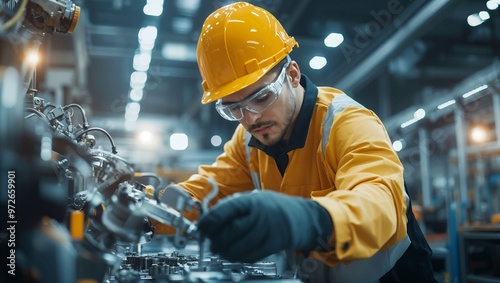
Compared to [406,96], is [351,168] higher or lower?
lower

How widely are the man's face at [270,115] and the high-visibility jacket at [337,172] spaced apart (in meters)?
0.05

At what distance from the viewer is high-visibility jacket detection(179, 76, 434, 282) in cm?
104

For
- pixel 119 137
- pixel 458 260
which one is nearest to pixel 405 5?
pixel 458 260

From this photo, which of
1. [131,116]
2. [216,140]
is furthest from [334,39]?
[131,116]

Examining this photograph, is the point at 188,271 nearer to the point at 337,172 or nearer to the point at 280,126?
the point at 337,172

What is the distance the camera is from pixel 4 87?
2.26ft

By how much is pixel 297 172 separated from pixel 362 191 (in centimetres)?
55

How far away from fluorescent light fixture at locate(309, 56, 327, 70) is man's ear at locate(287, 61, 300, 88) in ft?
16.9

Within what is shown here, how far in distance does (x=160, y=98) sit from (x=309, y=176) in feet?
33.4

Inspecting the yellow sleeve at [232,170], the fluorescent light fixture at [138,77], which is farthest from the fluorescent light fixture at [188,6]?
the yellow sleeve at [232,170]

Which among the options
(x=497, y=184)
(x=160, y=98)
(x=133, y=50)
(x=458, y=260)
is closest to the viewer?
(x=458, y=260)

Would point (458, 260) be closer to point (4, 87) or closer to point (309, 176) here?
point (309, 176)

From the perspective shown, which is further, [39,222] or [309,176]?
[309,176]

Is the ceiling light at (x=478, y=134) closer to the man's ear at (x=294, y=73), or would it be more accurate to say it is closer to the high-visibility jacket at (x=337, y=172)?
the high-visibility jacket at (x=337, y=172)
